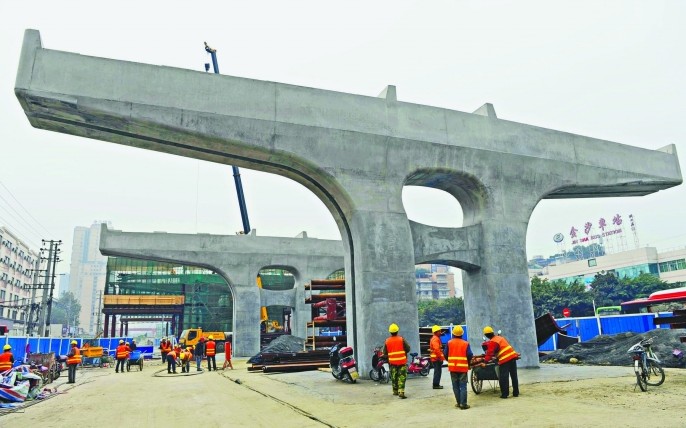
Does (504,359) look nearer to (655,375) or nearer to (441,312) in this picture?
(655,375)

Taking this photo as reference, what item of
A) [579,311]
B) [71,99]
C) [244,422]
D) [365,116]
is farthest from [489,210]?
[579,311]

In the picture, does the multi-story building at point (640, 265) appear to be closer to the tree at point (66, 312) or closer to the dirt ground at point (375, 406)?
the dirt ground at point (375, 406)

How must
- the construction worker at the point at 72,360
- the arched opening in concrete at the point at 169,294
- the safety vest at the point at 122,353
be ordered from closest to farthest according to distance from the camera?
the construction worker at the point at 72,360, the safety vest at the point at 122,353, the arched opening in concrete at the point at 169,294

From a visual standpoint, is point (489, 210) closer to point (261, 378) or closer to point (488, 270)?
point (488, 270)

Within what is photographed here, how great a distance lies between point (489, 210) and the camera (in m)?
15.5

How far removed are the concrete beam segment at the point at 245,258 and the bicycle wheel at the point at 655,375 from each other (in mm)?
22938

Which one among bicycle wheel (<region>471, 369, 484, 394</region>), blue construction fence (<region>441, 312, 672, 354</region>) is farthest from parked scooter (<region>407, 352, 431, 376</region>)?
blue construction fence (<region>441, 312, 672, 354</region>)

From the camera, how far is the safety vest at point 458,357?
27.3 feet

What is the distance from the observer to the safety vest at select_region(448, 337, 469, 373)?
8.33 m

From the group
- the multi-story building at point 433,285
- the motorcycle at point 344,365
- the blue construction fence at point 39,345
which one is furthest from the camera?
the multi-story building at point 433,285

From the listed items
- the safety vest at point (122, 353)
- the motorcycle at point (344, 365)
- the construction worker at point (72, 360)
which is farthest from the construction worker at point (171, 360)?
the motorcycle at point (344, 365)

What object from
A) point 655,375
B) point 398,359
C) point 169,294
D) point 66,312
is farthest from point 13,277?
point 655,375

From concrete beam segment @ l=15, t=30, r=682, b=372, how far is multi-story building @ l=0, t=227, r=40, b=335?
6189 centimetres

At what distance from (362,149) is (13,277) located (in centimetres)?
7829
